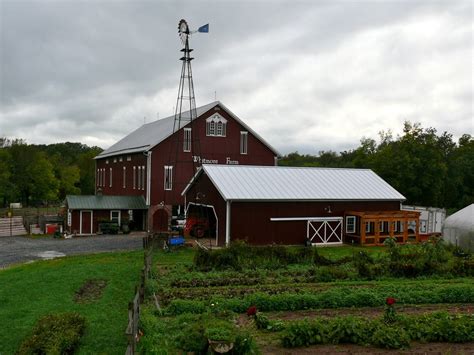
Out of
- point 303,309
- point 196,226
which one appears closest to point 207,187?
point 196,226

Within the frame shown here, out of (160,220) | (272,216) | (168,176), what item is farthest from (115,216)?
(272,216)

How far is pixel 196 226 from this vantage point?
31.8 meters

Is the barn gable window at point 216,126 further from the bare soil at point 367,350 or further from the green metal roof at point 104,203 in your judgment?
the bare soil at point 367,350

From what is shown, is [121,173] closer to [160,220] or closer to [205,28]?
[160,220]

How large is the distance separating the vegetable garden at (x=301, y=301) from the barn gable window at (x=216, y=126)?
696 inches

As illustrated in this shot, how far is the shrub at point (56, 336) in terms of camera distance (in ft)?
34.3

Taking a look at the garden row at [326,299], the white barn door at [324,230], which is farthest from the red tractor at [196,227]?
the garden row at [326,299]

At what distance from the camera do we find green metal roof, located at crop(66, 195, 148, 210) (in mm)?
37500

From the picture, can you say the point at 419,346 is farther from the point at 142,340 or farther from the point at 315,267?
the point at 315,267

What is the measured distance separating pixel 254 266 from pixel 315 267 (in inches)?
93.9

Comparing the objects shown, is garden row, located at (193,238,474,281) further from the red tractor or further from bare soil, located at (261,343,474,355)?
the red tractor

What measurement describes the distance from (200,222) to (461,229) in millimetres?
14834

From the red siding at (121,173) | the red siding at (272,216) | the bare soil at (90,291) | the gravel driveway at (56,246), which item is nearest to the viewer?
the bare soil at (90,291)

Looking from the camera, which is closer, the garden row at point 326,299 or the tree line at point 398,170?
the garden row at point 326,299
